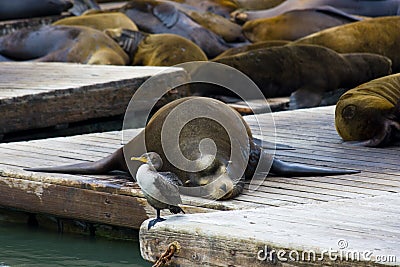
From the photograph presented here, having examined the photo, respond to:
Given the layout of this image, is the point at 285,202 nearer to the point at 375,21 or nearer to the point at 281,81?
the point at 281,81

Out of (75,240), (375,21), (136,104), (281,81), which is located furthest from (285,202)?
(375,21)

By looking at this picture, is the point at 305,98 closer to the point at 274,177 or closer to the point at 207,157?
the point at 274,177

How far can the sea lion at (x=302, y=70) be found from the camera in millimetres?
9156

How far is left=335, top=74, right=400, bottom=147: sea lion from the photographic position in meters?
6.11

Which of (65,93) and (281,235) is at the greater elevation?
(281,235)

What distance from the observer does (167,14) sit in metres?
12.1

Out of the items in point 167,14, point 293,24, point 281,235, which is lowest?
point 293,24

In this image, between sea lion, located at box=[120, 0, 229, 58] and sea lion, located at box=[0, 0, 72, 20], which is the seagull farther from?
sea lion, located at box=[0, 0, 72, 20]

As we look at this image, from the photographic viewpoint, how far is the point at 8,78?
8383 mm

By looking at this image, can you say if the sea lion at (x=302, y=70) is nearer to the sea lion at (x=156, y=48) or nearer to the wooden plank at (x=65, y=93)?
the sea lion at (x=156, y=48)

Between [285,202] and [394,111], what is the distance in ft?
5.29

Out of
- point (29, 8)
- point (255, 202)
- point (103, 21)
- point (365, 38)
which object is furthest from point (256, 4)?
point (255, 202)

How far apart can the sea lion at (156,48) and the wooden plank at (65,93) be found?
118 cm

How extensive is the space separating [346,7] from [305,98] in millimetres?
5096
